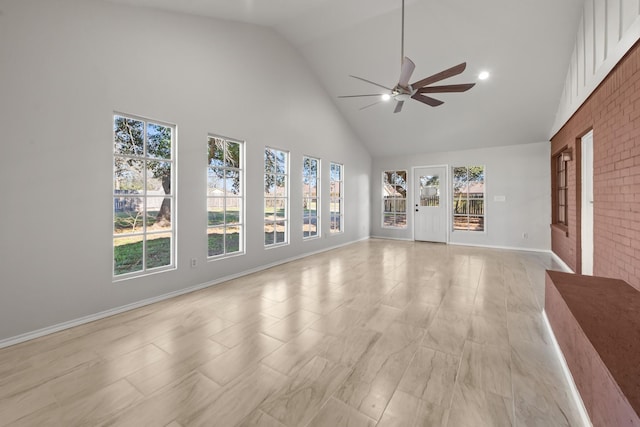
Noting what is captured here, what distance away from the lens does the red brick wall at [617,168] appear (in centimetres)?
236

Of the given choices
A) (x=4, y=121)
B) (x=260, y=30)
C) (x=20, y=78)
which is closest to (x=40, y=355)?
(x=4, y=121)

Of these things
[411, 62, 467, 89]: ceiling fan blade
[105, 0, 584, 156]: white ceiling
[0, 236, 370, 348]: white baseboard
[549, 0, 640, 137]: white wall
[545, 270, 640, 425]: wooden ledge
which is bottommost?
[0, 236, 370, 348]: white baseboard

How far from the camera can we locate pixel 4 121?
7.23 feet

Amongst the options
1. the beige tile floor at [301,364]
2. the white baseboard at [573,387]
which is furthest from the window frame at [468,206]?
the white baseboard at [573,387]

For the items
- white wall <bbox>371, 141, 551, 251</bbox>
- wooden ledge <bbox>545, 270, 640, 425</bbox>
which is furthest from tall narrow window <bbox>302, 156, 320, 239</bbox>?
wooden ledge <bbox>545, 270, 640, 425</bbox>

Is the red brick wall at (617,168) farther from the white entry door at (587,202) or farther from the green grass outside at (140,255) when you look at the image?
the green grass outside at (140,255)

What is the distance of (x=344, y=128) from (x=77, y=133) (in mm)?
5369

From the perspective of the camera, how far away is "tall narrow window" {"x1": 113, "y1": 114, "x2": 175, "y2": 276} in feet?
9.93

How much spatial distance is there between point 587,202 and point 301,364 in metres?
4.71

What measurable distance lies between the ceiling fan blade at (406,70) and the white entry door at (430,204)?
481 cm

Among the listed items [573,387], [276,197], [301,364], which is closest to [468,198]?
[276,197]

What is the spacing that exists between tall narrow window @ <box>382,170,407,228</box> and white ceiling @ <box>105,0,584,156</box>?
1.74 metres

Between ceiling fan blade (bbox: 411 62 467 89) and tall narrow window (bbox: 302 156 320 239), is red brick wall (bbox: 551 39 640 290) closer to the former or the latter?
ceiling fan blade (bbox: 411 62 467 89)

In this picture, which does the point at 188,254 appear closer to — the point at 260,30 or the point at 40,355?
the point at 40,355
